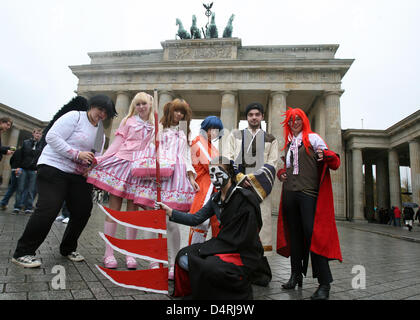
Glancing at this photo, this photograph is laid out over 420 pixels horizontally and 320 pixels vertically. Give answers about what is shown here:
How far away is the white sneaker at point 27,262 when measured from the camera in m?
2.75

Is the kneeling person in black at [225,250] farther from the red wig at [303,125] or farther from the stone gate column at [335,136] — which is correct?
the stone gate column at [335,136]

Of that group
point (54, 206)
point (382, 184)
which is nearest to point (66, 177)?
point (54, 206)

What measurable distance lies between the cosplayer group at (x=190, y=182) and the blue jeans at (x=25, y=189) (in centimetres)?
576

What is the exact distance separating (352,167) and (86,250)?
2582cm

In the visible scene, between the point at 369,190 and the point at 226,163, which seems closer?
the point at 226,163

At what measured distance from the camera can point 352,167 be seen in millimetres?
24250

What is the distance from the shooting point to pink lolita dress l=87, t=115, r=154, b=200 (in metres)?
3.01

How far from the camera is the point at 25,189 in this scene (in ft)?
25.7

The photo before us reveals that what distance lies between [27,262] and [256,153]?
2.94 meters

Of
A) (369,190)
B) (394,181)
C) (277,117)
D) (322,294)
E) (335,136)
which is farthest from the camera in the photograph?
(369,190)

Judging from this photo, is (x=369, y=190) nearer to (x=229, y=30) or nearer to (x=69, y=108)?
(x=229, y=30)

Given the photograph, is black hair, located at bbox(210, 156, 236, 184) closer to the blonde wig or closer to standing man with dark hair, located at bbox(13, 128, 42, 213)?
the blonde wig

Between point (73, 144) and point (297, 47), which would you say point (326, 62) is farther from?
point (73, 144)

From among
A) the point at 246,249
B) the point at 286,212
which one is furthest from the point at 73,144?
the point at 286,212
